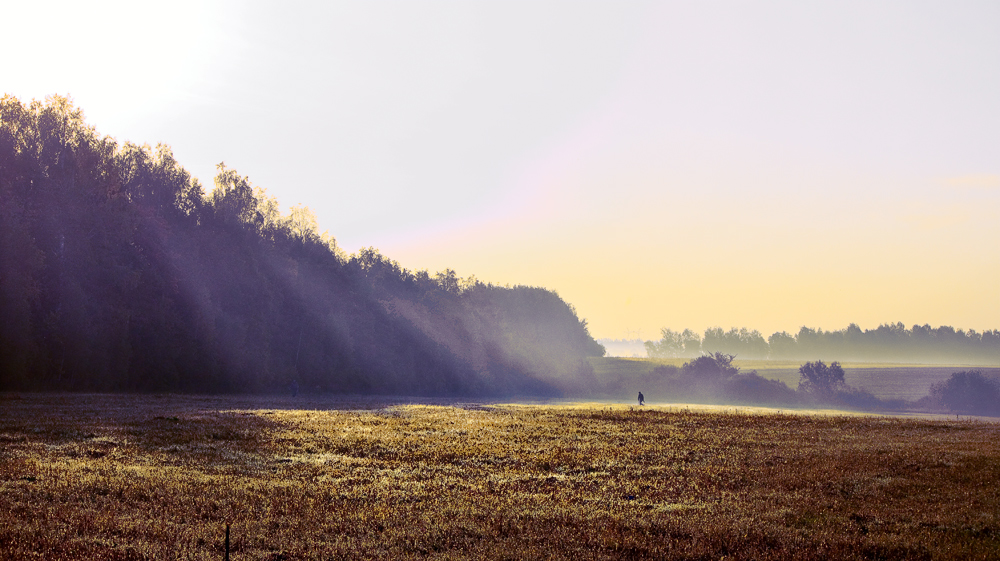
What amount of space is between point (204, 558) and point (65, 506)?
539cm

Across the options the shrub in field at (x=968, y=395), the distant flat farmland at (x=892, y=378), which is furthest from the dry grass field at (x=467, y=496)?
the distant flat farmland at (x=892, y=378)

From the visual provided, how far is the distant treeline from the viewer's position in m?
55.0

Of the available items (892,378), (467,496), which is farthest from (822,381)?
(467,496)

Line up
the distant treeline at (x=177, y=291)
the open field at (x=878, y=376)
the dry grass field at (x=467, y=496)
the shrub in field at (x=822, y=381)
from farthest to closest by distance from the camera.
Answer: the open field at (x=878, y=376)
the shrub in field at (x=822, y=381)
the distant treeline at (x=177, y=291)
the dry grass field at (x=467, y=496)

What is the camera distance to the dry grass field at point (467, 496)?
1168 cm

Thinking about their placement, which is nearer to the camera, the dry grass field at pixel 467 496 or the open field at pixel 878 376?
the dry grass field at pixel 467 496

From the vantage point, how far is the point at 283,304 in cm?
9056

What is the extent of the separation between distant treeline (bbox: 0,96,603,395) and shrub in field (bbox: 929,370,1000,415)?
257 ft

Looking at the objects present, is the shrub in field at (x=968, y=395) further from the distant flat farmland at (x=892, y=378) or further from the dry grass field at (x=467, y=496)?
the dry grass field at (x=467, y=496)

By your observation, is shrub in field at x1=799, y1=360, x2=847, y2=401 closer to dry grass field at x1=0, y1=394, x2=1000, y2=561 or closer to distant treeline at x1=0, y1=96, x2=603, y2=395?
distant treeline at x1=0, y1=96, x2=603, y2=395

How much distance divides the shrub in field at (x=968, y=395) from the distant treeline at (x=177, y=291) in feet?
257

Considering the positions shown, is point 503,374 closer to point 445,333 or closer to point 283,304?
point 445,333

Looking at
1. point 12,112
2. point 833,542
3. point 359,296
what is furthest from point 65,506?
point 359,296

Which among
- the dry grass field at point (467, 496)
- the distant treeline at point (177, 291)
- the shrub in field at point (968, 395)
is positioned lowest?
the shrub in field at point (968, 395)
